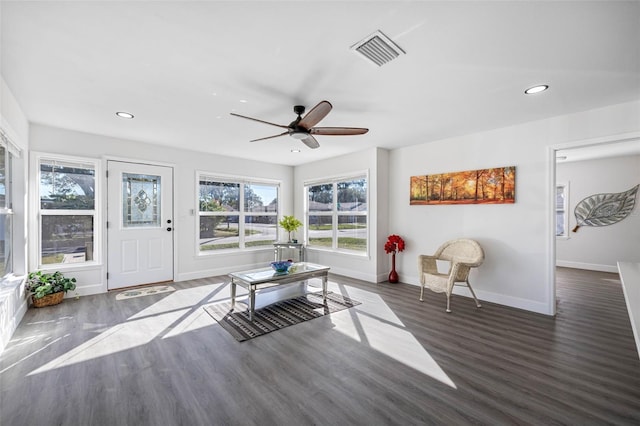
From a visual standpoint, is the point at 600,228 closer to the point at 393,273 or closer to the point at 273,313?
the point at 393,273

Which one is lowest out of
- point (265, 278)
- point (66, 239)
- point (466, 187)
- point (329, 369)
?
point (329, 369)

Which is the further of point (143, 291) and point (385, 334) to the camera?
point (143, 291)

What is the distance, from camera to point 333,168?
584 centimetres

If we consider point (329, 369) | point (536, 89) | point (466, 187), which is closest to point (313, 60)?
point (536, 89)

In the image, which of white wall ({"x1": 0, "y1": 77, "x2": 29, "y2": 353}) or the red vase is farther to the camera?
the red vase

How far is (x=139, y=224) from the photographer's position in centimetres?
472

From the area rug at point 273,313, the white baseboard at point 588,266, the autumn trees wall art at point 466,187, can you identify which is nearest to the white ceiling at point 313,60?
the autumn trees wall art at point 466,187

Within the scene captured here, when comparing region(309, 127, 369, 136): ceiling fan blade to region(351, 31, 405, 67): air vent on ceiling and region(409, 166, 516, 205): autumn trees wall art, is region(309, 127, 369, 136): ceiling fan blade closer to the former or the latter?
region(351, 31, 405, 67): air vent on ceiling

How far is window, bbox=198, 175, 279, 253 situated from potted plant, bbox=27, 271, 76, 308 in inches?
79.2

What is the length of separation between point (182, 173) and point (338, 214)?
3148 millimetres

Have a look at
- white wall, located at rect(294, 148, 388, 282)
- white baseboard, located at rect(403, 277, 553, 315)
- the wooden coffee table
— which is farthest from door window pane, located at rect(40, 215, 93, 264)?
white baseboard, located at rect(403, 277, 553, 315)

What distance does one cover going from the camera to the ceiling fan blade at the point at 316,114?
2320 millimetres

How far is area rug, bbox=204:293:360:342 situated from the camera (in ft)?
9.90

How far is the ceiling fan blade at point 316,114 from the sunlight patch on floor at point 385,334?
2.22m
